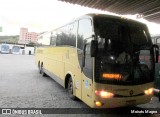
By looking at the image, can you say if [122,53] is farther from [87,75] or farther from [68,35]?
[68,35]

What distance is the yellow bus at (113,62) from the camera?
5379 mm

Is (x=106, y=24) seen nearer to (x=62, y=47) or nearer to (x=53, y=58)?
(x=62, y=47)

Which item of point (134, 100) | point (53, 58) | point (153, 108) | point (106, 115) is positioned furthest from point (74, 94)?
point (53, 58)

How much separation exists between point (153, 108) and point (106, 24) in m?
3.30

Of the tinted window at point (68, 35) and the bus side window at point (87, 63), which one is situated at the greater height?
the tinted window at point (68, 35)

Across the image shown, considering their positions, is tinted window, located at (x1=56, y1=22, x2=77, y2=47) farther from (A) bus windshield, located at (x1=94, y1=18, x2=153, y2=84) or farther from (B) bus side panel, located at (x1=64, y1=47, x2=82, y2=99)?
(A) bus windshield, located at (x1=94, y1=18, x2=153, y2=84)

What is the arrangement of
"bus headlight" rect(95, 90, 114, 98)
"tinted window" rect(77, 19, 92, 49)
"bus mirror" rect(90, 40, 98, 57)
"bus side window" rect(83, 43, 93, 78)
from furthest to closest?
"tinted window" rect(77, 19, 92, 49) < "bus side window" rect(83, 43, 93, 78) < "bus headlight" rect(95, 90, 114, 98) < "bus mirror" rect(90, 40, 98, 57)

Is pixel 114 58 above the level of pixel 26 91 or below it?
above

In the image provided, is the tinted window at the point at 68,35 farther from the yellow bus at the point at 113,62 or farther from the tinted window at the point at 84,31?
the yellow bus at the point at 113,62

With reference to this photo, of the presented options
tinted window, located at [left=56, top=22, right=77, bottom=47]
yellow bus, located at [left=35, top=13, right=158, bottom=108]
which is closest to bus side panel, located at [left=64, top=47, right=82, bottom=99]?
yellow bus, located at [left=35, top=13, right=158, bottom=108]

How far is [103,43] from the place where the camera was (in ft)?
18.2

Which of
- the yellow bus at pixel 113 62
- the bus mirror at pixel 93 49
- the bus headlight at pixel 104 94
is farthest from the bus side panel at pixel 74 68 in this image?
the bus mirror at pixel 93 49

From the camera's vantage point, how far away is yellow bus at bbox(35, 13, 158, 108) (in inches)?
212

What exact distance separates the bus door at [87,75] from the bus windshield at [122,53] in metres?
0.29
